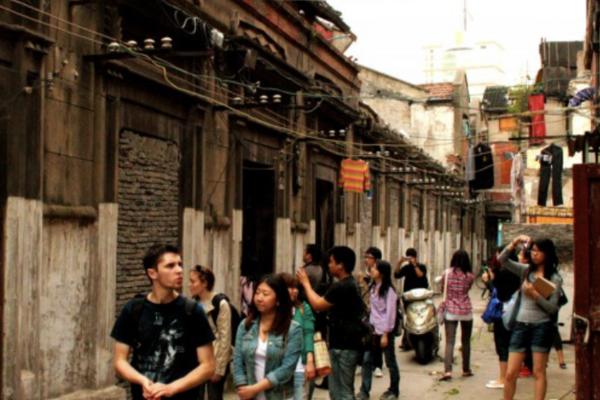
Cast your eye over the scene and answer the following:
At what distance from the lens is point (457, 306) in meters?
12.0

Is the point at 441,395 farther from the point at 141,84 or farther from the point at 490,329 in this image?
the point at 490,329

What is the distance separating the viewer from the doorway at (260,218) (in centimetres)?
1560

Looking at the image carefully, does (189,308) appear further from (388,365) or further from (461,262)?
(461,262)

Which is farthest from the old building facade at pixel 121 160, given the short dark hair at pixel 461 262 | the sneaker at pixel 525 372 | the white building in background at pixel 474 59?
the white building in background at pixel 474 59

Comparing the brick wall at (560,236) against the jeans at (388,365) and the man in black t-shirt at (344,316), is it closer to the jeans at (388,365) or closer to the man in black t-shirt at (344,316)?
the jeans at (388,365)

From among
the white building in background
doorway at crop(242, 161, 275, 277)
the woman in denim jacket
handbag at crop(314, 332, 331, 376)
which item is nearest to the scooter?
doorway at crop(242, 161, 275, 277)

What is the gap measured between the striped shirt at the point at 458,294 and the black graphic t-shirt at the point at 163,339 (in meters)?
7.51

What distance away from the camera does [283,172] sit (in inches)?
632

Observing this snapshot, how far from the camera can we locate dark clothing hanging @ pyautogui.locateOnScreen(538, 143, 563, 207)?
62.6 feet

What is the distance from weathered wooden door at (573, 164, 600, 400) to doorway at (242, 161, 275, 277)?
8.53 metres

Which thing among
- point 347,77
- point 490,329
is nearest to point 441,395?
point 490,329

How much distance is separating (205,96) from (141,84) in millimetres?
1936

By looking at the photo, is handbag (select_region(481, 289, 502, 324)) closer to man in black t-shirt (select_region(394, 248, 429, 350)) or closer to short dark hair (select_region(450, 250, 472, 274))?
short dark hair (select_region(450, 250, 472, 274))

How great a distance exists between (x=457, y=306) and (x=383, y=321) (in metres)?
1.88
